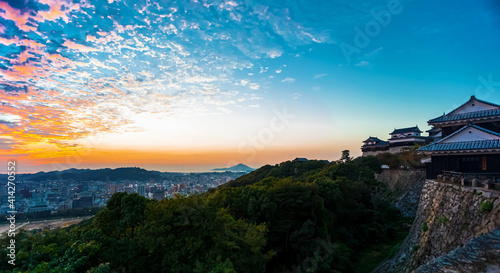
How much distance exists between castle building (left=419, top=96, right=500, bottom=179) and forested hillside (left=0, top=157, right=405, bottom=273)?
24.5ft

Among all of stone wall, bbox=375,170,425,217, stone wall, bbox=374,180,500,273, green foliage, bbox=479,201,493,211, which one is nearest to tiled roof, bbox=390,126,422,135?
stone wall, bbox=375,170,425,217

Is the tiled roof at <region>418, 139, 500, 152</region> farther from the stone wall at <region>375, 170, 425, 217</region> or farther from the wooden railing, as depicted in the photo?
the stone wall at <region>375, 170, 425, 217</region>

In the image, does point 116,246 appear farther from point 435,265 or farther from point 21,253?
point 435,265

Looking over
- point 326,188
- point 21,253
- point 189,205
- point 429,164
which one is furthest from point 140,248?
point 326,188

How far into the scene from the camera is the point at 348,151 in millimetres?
42719

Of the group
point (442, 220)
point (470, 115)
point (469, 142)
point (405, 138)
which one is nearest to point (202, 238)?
point (442, 220)

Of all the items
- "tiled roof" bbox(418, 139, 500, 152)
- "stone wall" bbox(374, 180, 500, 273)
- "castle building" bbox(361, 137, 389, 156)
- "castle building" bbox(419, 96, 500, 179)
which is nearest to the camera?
"stone wall" bbox(374, 180, 500, 273)

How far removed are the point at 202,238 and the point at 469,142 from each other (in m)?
11.4

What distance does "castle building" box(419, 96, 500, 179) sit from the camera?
31.4 ft

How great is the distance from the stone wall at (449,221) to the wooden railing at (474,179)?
0.26 metres

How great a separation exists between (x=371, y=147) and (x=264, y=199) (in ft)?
105

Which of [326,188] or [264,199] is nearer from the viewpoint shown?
[264,199]

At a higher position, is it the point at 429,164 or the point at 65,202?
the point at 429,164

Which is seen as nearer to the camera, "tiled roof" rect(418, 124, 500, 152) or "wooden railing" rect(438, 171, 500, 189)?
"wooden railing" rect(438, 171, 500, 189)
